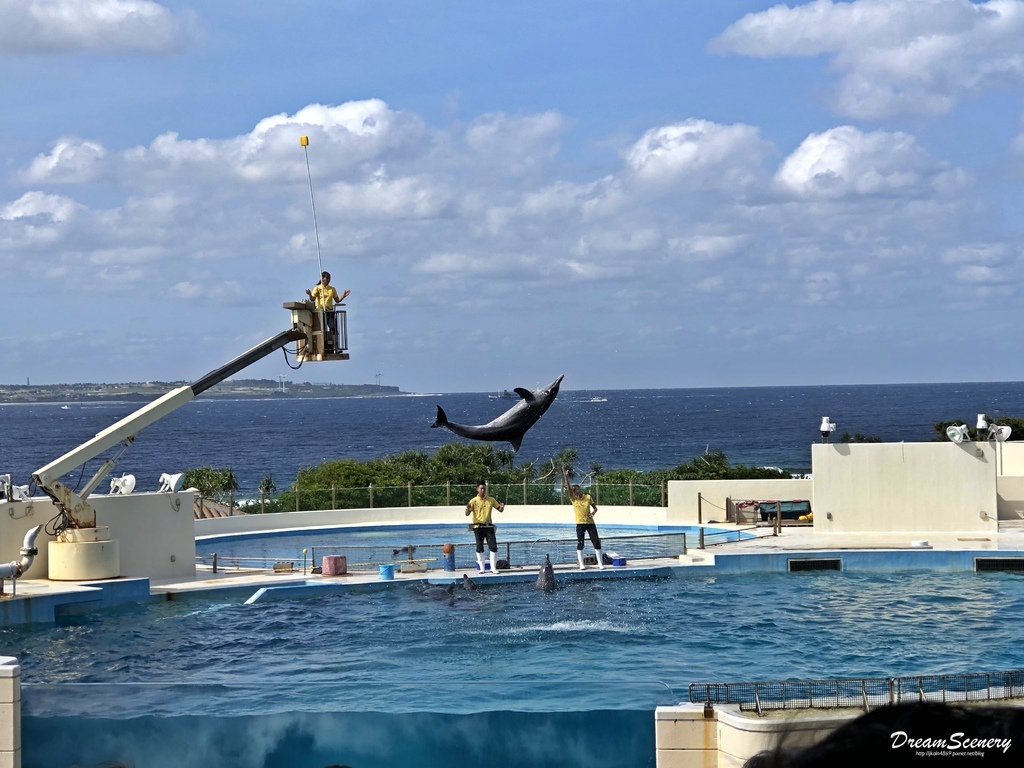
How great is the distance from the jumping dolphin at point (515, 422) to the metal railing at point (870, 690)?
5.49 meters

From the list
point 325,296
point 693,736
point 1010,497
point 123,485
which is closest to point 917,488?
point 1010,497

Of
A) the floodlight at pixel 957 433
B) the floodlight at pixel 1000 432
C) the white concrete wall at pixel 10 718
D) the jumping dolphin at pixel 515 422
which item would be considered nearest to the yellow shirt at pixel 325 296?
the jumping dolphin at pixel 515 422

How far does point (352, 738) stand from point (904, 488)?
52.2ft

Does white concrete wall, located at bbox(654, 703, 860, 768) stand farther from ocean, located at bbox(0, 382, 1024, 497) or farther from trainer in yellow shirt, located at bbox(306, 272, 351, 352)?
ocean, located at bbox(0, 382, 1024, 497)

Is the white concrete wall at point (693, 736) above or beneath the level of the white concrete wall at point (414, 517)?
beneath

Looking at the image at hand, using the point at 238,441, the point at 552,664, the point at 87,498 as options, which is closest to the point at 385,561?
the point at 87,498

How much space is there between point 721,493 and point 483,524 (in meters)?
7.83

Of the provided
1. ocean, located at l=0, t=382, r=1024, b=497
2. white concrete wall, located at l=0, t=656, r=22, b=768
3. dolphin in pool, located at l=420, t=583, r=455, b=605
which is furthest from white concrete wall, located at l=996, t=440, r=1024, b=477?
ocean, located at l=0, t=382, r=1024, b=497

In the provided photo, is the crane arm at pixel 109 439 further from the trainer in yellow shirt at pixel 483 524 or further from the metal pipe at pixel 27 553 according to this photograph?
the trainer in yellow shirt at pixel 483 524

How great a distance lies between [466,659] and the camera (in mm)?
13766

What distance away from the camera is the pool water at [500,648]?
28.8 ft

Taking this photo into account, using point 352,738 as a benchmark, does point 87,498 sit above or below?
above

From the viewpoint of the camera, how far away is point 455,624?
52.4ft

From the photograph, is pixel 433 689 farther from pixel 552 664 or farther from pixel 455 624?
pixel 455 624
